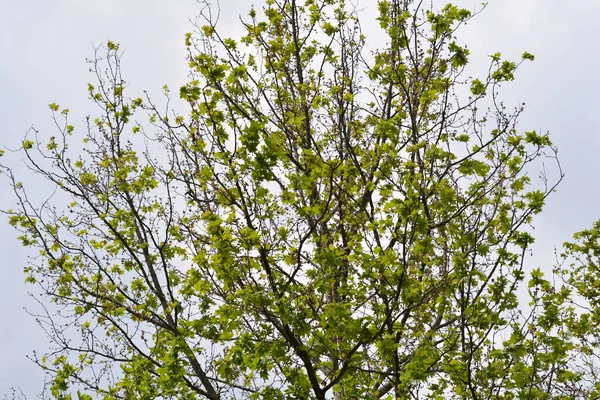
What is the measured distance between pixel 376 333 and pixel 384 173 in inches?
87.2

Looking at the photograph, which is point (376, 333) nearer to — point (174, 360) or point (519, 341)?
point (519, 341)

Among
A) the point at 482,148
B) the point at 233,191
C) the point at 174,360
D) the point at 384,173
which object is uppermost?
the point at 482,148

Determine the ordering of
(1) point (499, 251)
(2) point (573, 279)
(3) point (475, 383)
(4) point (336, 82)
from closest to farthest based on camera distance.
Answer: (1) point (499, 251) → (3) point (475, 383) → (4) point (336, 82) → (2) point (573, 279)

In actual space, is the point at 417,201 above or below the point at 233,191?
below

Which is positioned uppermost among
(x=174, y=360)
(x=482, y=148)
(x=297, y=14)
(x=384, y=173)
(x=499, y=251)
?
(x=297, y=14)

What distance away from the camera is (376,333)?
5.17m

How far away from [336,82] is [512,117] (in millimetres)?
2851

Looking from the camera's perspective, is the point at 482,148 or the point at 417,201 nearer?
the point at 417,201

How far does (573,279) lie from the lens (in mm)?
10617

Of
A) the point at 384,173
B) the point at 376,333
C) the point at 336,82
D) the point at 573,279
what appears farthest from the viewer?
the point at 573,279

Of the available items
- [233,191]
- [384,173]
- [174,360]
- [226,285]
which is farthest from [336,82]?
[174,360]

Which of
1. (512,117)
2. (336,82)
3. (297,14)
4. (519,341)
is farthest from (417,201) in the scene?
(297,14)

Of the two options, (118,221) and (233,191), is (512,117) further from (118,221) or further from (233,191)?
(118,221)

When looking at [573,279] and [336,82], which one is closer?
[336,82]
